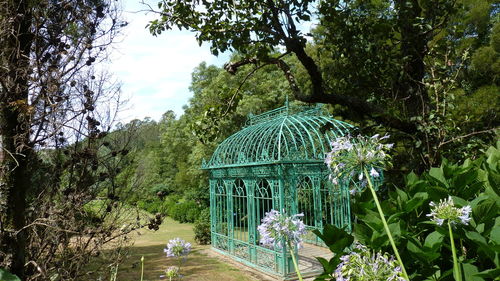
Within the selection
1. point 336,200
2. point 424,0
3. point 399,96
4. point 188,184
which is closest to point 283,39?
point 399,96

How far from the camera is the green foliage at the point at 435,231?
1.02 metres

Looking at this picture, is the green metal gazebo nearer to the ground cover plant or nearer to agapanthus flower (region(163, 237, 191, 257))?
the ground cover plant

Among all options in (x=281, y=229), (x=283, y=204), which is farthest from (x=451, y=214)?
(x=283, y=204)

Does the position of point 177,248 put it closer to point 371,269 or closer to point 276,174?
point 371,269

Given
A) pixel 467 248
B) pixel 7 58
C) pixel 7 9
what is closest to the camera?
Answer: pixel 467 248

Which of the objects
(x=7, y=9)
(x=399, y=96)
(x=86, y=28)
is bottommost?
(x=399, y=96)

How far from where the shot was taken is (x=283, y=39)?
264 centimetres

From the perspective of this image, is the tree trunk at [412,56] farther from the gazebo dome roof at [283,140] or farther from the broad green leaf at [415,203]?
the gazebo dome roof at [283,140]

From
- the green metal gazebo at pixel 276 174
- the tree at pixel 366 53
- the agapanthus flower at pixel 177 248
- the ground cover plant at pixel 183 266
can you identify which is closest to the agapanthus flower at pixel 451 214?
the agapanthus flower at pixel 177 248

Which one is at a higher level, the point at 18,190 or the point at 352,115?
the point at 352,115

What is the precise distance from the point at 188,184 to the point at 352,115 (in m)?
21.0

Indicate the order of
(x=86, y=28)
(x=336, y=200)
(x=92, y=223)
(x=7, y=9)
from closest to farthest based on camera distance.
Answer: (x=7, y=9)
(x=86, y=28)
(x=92, y=223)
(x=336, y=200)

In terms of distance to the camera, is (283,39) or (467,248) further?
(283,39)

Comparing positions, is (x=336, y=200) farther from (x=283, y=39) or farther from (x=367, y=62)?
(x=283, y=39)
